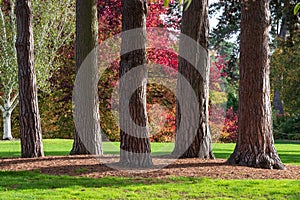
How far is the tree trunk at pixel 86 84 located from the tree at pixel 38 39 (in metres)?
8.33

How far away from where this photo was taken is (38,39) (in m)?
18.8

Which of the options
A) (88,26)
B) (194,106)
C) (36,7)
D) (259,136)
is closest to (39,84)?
(36,7)

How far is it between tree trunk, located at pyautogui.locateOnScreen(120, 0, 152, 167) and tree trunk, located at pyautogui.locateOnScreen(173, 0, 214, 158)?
1.61m

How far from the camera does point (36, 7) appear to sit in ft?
61.2

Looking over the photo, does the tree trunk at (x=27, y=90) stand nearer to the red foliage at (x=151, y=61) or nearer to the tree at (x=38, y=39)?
the tree at (x=38, y=39)

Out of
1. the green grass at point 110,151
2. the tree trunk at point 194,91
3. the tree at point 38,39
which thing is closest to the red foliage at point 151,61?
the tree at point 38,39

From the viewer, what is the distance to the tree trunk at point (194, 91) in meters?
10.0

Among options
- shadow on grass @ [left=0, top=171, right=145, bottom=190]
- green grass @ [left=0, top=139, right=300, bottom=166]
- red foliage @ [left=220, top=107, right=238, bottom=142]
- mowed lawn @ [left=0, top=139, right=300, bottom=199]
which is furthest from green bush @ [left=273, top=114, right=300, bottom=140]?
shadow on grass @ [left=0, top=171, right=145, bottom=190]

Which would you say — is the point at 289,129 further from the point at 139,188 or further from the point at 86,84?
the point at 139,188

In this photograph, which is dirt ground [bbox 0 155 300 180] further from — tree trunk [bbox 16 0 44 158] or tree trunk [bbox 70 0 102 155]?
tree trunk [bbox 70 0 102 155]

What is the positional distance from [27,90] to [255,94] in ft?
14.7

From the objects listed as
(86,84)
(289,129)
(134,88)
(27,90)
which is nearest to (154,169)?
(134,88)

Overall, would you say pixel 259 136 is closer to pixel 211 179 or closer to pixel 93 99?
pixel 211 179

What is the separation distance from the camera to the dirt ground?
794 cm
